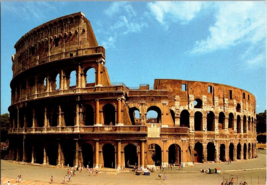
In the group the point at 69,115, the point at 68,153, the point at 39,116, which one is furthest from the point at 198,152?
the point at 39,116

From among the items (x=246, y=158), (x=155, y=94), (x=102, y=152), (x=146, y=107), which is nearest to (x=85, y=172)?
(x=102, y=152)

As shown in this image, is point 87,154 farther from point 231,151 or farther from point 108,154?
point 231,151

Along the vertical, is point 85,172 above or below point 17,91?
below

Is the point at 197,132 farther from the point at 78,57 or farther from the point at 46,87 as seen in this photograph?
the point at 46,87

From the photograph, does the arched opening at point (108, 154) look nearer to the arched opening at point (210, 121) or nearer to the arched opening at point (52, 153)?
the arched opening at point (52, 153)

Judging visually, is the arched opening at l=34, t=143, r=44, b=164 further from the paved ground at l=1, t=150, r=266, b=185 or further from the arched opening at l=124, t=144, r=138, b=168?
the arched opening at l=124, t=144, r=138, b=168

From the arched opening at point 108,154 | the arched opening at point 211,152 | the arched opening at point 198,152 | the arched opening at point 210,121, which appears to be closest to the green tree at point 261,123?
the arched opening at point 210,121
